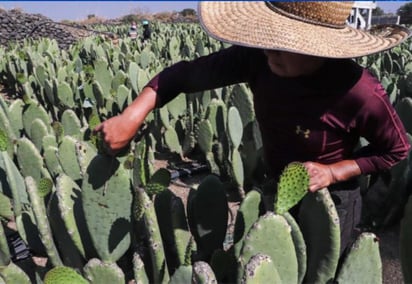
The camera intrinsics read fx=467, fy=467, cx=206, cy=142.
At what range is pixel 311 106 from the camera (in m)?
1.15

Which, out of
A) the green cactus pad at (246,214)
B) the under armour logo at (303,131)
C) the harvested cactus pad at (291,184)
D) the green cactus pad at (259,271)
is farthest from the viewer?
the green cactus pad at (246,214)

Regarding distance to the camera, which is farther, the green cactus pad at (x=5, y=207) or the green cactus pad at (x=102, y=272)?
the green cactus pad at (x=5, y=207)

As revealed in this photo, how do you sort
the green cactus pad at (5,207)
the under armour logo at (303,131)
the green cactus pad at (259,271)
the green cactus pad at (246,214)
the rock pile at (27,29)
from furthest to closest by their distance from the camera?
the rock pile at (27,29)
the green cactus pad at (5,207)
the green cactus pad at (246,214)
the under armour logo at (303,131)
the green cactus pad at (259,271)

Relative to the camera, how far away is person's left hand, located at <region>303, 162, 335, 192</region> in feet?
3.46

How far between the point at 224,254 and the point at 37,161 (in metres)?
0.90

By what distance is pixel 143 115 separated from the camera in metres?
1.20

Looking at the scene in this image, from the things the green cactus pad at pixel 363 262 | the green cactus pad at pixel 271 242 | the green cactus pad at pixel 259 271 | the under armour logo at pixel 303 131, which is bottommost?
the green cactus pad at pixel 363 262

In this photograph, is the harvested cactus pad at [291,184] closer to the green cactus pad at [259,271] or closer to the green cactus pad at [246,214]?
the green cactus pad at [259,271]

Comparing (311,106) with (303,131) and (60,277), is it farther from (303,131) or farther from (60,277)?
(60,277)

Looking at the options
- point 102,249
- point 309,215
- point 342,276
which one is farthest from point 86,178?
point 342,276

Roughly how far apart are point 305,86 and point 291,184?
28 cm

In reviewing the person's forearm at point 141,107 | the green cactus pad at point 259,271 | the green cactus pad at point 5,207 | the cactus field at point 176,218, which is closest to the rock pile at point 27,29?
the cactus field at point 176,218

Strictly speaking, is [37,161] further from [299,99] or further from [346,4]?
[346,4]

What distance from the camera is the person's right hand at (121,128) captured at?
1.10 meters
